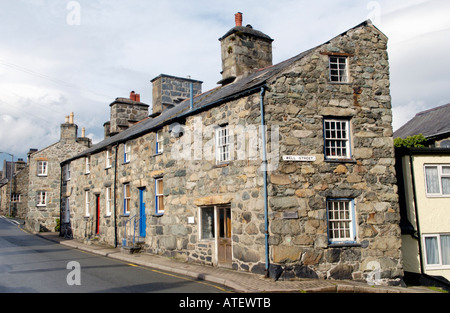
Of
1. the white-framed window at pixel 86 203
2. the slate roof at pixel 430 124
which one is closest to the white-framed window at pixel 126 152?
the white-framed window at pixel 86 203

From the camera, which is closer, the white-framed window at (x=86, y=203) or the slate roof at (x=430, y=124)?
the slate roof at (x=430, y=124)

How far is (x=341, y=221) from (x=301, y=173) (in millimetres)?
2162

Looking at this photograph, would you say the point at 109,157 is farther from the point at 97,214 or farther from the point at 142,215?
the point at 142,215

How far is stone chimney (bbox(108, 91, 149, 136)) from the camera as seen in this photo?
2969 centimetres

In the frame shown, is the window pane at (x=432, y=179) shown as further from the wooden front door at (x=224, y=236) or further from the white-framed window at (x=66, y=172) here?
the white-framed window at (x=66, y=172)

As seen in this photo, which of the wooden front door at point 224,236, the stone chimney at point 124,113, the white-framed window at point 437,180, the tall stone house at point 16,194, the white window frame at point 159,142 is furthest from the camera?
the tall stone house at point 16,194

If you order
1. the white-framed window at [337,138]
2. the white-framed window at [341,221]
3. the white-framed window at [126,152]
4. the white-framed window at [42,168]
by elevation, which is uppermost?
the white-framed window at [42,168]

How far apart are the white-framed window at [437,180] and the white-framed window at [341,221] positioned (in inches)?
183

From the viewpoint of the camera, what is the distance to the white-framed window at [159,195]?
62.7 ft

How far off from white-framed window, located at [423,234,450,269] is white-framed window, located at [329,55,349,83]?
22.8 feet

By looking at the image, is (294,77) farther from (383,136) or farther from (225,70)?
(225,70)

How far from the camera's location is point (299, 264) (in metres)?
12.8

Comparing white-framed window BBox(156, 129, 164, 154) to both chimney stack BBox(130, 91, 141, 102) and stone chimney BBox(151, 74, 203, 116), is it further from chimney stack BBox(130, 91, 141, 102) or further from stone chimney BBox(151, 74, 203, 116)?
chimney stack BBox(130, 91, 141, 102)
